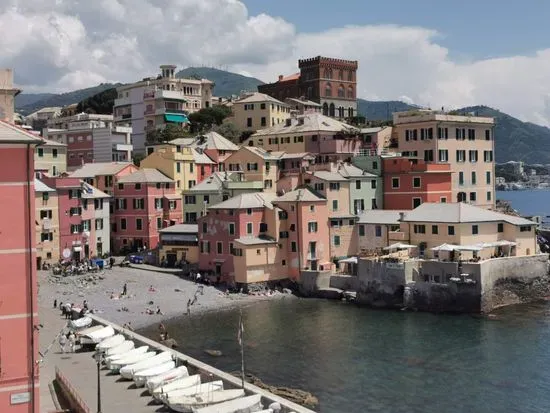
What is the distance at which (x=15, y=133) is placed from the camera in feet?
84.9

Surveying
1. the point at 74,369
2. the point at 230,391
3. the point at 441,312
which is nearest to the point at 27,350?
the point at 230,391

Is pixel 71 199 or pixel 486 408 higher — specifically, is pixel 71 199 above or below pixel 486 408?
above

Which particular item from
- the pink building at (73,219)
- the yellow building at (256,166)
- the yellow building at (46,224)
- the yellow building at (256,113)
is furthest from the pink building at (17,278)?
the yellow building at (256,113)

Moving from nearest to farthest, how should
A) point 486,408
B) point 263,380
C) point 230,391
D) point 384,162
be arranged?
point 230,391 < point 486,408 < point 263,380 < point 384,162

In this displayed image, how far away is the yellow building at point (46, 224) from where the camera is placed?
247ft

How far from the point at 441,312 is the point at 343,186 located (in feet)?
67.3

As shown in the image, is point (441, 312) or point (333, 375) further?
point (441, 312)

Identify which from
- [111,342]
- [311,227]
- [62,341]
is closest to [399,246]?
[311,227]

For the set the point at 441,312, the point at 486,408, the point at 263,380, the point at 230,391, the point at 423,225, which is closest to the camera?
the point at 230,391

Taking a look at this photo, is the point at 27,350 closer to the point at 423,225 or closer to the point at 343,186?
the point at 423,225

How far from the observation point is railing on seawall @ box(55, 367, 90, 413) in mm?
30391

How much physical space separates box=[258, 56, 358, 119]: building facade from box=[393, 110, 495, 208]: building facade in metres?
43.6

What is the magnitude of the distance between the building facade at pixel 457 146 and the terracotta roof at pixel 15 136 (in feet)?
205

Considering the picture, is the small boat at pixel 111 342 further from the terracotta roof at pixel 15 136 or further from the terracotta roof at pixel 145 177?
the terracotta roof at pixel 145 177
